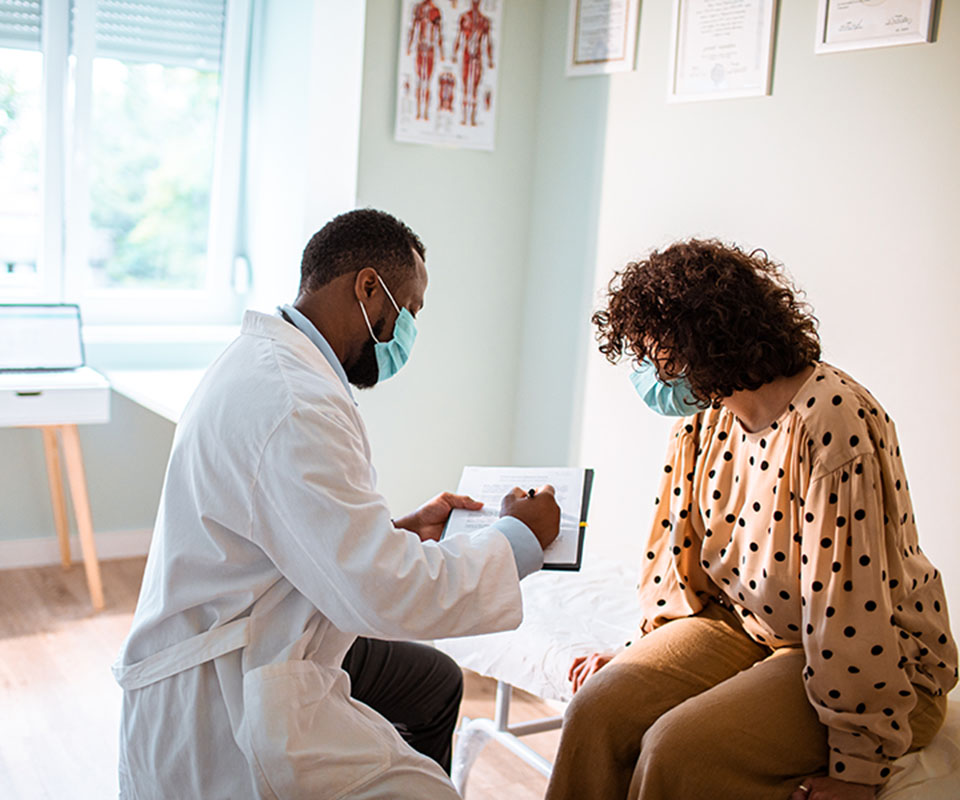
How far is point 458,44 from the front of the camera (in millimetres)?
2908

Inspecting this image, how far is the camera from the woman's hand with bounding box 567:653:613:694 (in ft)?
6.14

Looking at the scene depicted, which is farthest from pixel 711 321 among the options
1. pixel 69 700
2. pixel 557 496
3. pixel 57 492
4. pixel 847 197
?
pixel 57 492

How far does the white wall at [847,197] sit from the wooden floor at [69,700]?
676 mm

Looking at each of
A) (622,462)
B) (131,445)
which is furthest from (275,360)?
(131,445)

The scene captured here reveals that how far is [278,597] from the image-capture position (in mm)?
1409

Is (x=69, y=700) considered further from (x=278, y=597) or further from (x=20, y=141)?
(x=20, y=141)

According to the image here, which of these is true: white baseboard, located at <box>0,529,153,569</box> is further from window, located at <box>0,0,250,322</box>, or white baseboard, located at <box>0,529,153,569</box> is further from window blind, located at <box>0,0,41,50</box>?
window blind, located at <box>0,0,41,50</box>

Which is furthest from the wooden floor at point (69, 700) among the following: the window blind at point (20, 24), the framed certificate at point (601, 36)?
the window blind at point (20, 24)

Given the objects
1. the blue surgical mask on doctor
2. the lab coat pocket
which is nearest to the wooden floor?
the lab coat pocket

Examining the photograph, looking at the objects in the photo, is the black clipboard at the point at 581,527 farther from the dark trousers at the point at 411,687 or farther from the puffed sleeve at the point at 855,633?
the dark trousers at the point at 411,687

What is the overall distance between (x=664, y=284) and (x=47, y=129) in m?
2.90

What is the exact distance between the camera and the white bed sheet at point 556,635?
77.1 inches

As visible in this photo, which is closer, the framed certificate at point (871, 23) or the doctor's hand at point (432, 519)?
the doctor's hand at point (432, 519)

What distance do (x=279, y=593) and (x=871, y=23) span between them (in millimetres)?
1617
